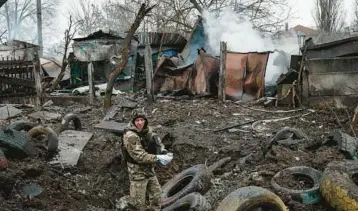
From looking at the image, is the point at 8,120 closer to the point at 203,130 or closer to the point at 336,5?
the point at 203,130

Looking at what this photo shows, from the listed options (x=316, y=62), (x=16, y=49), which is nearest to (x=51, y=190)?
(x=316, y=62)

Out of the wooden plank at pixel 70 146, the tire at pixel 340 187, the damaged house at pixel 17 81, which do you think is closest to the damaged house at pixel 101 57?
the damaged house at pixel 17 81

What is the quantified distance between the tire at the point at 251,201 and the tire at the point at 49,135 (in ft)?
12.6

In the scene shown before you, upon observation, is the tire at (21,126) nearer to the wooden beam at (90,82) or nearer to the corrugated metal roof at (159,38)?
the wooden beam at (90,82)

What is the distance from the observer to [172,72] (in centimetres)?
1430

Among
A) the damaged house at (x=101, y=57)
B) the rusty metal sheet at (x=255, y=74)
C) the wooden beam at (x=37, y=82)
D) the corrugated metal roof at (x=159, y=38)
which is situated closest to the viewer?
the wooden beam at (x=37, y=82)

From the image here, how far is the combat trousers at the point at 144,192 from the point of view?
19.3 ft

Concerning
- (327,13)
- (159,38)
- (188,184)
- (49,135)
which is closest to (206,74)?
→ (49,135)

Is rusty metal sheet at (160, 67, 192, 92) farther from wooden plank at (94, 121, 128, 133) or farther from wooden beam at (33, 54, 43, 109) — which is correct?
wooden plank at (94, 121, 128, 133)

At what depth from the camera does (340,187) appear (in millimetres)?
4664

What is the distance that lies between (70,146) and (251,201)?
459cm

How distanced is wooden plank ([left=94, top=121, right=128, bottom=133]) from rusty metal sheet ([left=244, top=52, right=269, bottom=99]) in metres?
4.92

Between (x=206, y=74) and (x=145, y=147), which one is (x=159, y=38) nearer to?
(x=206, y=74)

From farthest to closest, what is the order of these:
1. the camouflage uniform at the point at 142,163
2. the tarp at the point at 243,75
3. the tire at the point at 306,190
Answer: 1. the tarp at the point at 243,75
2. the camouflage uniform at the point at 142,163
3. the tire at the point at 306,190
